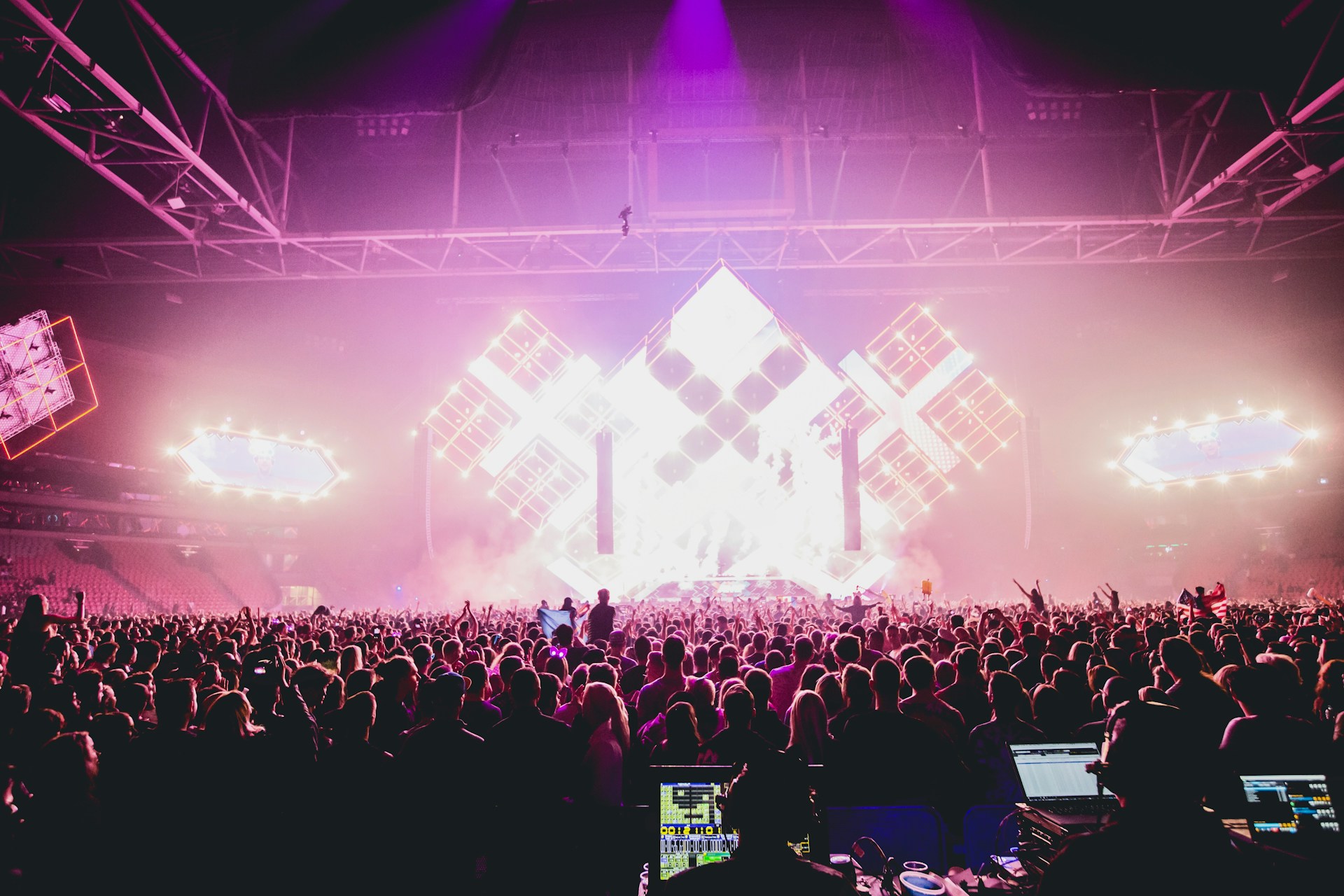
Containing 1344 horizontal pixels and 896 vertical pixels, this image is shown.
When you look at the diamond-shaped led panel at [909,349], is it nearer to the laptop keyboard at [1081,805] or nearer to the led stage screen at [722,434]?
the led stage screen at [722,434]

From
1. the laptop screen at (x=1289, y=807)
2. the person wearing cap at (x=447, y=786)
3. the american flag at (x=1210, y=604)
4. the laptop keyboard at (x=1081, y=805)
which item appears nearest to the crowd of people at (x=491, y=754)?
the person wearing cap at (x=447, y=786)

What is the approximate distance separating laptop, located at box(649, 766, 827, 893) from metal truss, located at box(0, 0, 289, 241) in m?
11.8

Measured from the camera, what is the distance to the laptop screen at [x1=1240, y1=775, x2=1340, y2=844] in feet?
8.43

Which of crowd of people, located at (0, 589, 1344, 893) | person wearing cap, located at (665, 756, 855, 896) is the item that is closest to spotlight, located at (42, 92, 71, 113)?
crowd of people, located at (0, 589, 1344, 893)

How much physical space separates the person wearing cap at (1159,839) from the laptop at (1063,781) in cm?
137

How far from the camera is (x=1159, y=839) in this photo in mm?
1698

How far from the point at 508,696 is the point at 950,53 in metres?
14.7

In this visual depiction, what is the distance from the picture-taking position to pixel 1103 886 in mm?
1665

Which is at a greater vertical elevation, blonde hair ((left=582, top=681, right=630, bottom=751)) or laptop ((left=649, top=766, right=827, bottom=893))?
blonde hair ((left=582, top=681, right=630, bottom=751))

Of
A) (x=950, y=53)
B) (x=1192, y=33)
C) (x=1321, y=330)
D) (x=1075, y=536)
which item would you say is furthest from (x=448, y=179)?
(x=1321, y=330)

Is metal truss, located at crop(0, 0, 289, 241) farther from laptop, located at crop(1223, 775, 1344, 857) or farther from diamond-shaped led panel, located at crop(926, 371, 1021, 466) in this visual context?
A: diamond-shaped led panel, located at crop(926, 371, 1021, 466)

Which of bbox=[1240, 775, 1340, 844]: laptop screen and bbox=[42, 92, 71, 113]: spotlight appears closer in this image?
bbox=[1240, 775, 1340, 844]: laptop screen

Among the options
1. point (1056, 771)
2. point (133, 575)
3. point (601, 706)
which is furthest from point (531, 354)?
point (1056, 771)

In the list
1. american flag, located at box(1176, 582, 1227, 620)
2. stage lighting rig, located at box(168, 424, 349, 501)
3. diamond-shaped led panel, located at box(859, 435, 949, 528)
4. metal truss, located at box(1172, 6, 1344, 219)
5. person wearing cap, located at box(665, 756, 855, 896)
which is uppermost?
metal truss, located at box(1172, 6, 1344, 219)
